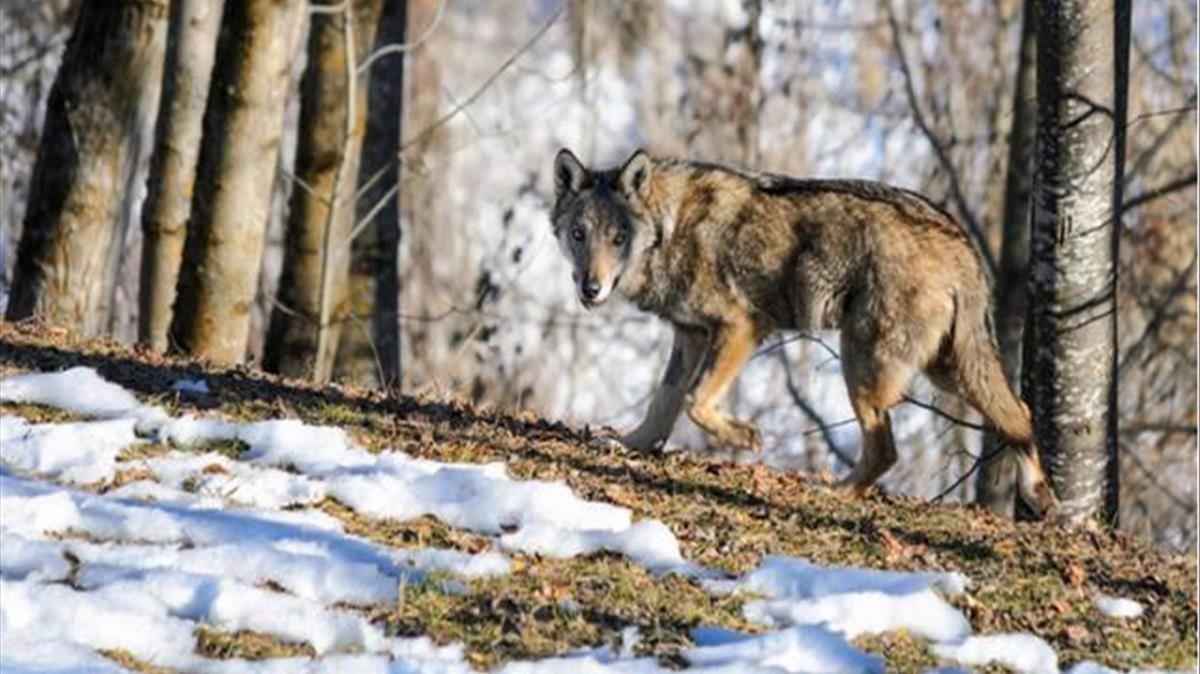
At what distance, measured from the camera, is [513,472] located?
361 inches

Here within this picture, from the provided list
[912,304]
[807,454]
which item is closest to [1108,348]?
[912,304]

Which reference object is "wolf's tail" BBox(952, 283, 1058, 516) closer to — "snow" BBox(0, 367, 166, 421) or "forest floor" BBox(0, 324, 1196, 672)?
"forest floor" BBox(0, 324, 1196, 672)

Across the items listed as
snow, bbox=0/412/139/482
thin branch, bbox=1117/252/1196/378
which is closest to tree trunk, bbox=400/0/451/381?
thin branch, bbox=1117/252/1196/378

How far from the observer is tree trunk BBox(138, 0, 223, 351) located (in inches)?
553

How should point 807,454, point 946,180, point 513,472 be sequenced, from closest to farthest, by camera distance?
point 513,472, point 807,454, point 946,180

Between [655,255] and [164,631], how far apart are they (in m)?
4.08

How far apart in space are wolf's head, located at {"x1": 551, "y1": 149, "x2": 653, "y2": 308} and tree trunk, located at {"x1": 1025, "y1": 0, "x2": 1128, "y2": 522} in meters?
1.88

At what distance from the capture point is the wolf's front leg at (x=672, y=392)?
1041 cm

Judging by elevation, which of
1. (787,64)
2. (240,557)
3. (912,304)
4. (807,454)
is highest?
(787,64)

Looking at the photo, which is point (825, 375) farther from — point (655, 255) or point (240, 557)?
point (240, 557)

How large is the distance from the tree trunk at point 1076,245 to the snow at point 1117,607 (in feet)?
6.54

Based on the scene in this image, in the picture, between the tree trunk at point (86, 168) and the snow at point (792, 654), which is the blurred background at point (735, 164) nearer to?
the tree trunk at point (86, 168)

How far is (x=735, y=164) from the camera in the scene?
22.7m

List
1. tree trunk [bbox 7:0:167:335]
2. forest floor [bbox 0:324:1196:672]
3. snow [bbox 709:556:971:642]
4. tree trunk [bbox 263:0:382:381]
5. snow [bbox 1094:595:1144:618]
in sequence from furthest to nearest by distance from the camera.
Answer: tree trunk [bbox 263:0:382:381] < tree trunk [bbox 7:0:167:335] < snow [bbox 1094:595:1144:618] < snow [bbox 709:556:971:642] < forest floor [bbox 0:324:1196:672]
